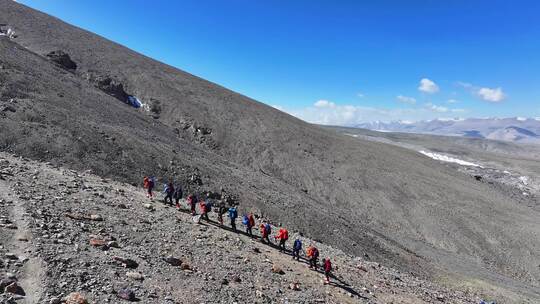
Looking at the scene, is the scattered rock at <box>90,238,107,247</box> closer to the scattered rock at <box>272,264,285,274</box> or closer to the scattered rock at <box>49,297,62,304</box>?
the scattered rock at <box>49,297,62,304</box>

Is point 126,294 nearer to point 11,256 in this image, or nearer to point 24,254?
point 24,254

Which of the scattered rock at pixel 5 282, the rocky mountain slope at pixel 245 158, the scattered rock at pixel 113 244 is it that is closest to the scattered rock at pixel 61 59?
the rocky mountain slope at pixel 245 158

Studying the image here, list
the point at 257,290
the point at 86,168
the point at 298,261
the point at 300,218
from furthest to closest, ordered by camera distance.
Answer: the point at 300,218 → the point at 86,168 → the point at 298,261 → the point at 257,290

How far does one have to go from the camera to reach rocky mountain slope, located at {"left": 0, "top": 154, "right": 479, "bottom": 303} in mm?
12945

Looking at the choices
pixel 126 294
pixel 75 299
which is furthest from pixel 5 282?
pixel 126 294

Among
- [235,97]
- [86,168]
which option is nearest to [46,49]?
[235,97]

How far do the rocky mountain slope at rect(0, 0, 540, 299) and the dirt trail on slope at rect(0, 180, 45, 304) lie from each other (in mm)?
13028

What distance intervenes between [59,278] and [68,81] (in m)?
42.0

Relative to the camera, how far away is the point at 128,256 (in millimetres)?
15625

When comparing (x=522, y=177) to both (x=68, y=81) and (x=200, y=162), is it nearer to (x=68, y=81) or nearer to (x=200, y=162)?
(x=200, y=162)

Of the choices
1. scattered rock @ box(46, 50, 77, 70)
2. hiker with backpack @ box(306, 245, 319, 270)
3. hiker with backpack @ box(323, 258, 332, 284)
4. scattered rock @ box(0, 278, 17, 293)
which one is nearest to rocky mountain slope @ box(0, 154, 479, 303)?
scattered rock @ box(0, 278, 17, 293)

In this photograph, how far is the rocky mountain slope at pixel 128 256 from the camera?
42.5 feet

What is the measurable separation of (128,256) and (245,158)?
146 feet

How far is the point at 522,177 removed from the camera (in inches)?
4875
